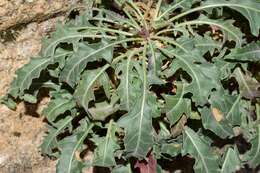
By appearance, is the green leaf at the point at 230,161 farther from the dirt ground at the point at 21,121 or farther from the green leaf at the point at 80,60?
the dirt ground at the point at 21,121

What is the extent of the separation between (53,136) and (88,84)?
1.34 feet

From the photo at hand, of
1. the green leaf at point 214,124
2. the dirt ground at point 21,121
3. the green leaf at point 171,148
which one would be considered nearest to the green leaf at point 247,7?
the green leaf at point 214,124

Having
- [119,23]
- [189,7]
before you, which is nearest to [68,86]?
[119,23]

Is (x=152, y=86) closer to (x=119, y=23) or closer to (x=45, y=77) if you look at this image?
(x=119, y=23)

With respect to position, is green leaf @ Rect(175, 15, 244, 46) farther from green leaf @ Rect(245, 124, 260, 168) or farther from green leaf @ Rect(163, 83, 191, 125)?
green leaf @ Rect(245, 124, 260, 168)

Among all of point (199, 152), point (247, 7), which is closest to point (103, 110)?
point (199, 152)

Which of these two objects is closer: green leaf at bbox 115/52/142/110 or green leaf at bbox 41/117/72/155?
green leaf at bbox 115/52/142/110

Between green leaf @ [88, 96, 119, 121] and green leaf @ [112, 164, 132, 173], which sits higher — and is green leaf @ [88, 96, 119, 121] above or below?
above

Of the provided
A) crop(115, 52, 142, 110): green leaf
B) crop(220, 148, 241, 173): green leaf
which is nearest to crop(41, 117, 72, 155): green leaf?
crop(115, 52, 142, 110): green leaf

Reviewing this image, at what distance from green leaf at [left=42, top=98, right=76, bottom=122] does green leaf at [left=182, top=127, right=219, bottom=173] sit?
0.56 meters

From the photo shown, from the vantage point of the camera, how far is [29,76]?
285cm

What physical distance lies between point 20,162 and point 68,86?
1.70 feet

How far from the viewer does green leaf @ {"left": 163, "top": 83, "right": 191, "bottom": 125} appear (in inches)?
109

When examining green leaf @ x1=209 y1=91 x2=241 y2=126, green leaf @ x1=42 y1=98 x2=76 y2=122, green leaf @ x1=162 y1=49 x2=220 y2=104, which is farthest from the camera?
green leaf @ x1=42 y1=98 x2=76 y2=122
